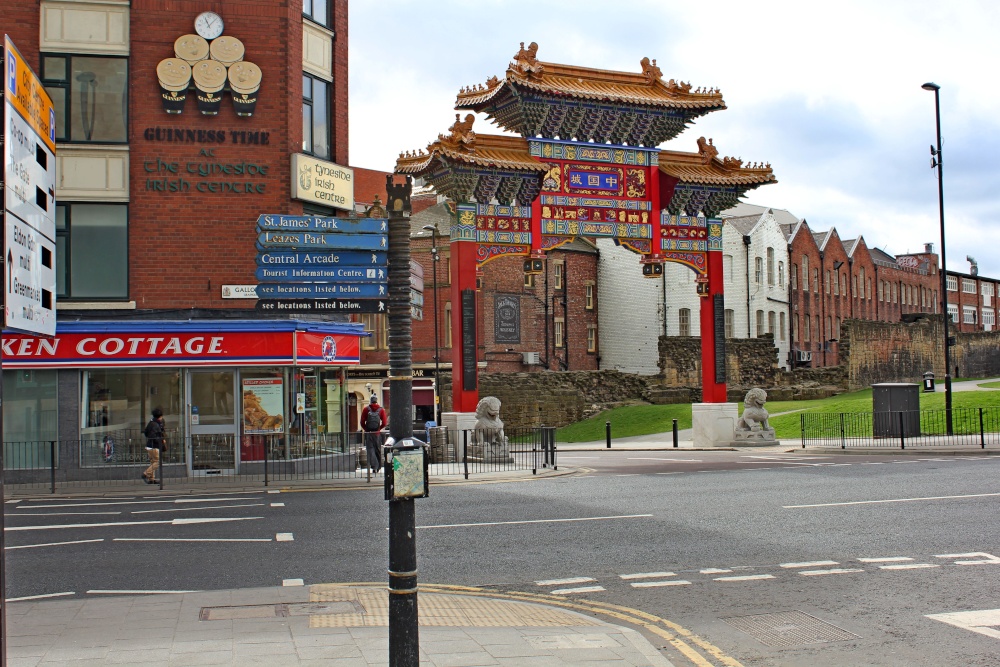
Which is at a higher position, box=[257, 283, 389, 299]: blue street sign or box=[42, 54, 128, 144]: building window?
Result: box=[42, 54, 128, 144]: building window

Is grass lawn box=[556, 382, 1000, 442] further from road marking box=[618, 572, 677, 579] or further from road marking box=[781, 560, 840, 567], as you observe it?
road marking box=[618, 572, 677, 579]

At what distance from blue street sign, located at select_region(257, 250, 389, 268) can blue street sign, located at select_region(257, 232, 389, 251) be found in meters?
0.05

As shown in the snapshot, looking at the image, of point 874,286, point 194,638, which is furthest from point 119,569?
point 874,286

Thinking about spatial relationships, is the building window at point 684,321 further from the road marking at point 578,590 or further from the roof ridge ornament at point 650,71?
the road marking at point 578,590

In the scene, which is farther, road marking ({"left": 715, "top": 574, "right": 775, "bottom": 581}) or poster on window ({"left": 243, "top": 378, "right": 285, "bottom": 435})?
poster on window ({"left": 243, "top": 378, "right": 285, "bottom": 435})

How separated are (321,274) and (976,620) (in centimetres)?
632

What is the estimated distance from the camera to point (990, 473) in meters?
19.5

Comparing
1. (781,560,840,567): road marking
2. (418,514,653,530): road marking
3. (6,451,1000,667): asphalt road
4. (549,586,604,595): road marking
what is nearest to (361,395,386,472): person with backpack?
(6,451,1000,667): asphalt road

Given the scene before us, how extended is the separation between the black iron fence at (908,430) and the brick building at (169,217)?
16.6 meters

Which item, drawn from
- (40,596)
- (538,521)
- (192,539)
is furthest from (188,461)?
(40,596)

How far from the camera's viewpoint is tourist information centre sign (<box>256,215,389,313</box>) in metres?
7.21

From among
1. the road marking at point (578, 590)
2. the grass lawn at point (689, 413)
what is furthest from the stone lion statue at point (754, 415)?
the road marking at point (578, 590)

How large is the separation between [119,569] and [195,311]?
1253 centimetres

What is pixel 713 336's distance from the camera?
1280 inches
